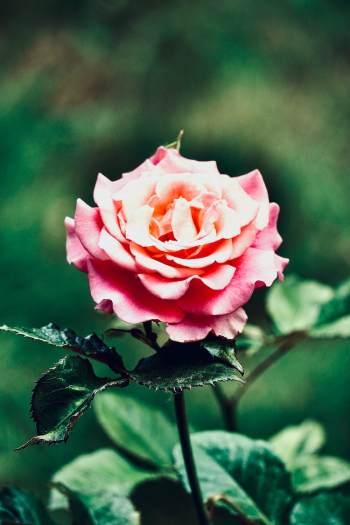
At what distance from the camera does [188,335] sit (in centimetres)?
22

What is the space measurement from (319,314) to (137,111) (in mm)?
419

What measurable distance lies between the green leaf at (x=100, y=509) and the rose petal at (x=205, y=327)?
16 centimetres

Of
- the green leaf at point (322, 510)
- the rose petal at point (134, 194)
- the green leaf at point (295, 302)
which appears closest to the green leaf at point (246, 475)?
the green leaf at point (322, 510)

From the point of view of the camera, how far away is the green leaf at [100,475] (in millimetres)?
410

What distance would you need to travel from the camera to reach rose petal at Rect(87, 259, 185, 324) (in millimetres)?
224

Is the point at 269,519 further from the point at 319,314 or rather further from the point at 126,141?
the point at 126,141

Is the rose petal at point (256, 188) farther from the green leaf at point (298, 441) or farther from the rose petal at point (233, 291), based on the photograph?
the green leaf at point (298, 441)

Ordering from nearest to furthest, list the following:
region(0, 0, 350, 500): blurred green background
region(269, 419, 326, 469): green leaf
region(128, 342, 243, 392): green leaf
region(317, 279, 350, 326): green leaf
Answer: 1. region(128, 342, 243, 392): green leaf
2. region(317, 279, 350, 326): green leaf
3. region(269, 419, 326, 469): green leaf
4. region(0, 0, 350, 500): blurred green background

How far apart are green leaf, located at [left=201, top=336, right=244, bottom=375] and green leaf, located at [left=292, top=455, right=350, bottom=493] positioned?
0.99 feet

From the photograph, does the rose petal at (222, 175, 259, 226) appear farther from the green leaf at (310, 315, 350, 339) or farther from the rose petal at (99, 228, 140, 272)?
the green leaf at (310, 315, 350, 339)

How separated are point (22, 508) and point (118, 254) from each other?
0.65ft

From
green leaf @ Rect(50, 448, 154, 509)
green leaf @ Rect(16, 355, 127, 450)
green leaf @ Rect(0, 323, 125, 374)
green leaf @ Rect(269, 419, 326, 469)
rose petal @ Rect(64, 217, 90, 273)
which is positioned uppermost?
rose petal @ Rect(64, 217, 90, 273)

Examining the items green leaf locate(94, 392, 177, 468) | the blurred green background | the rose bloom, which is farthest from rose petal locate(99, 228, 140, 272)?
the blurred green background

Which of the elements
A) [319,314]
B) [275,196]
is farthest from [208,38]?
[319,314]
